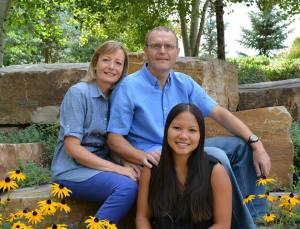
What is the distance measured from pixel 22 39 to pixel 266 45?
36.5 feet

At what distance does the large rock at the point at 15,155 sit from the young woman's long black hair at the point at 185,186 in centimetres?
173

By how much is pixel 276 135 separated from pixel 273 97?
7.70 ft

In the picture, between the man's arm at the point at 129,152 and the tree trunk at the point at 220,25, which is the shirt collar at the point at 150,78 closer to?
the man's arm at the point at 129,152

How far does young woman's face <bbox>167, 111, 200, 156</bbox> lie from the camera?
9.72 ft

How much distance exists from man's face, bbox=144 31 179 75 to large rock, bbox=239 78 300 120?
12.6ft

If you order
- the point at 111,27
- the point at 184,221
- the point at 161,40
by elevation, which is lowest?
the point at 184,221

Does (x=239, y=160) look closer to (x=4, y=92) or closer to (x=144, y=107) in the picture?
(x=144, y=107)

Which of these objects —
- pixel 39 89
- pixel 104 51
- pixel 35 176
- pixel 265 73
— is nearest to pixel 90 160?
pixel 104 51

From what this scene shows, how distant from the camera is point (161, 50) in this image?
11.3 feet

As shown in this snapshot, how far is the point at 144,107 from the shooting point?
3.49 metres

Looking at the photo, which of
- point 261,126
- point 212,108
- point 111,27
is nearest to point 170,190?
point 212,108

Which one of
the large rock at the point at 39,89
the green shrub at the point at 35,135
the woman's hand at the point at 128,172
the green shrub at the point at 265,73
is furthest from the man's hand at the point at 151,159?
the green shrub at the point at 265,73

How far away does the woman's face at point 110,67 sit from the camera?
3.52m

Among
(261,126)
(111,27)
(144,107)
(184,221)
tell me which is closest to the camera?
(184,221)
